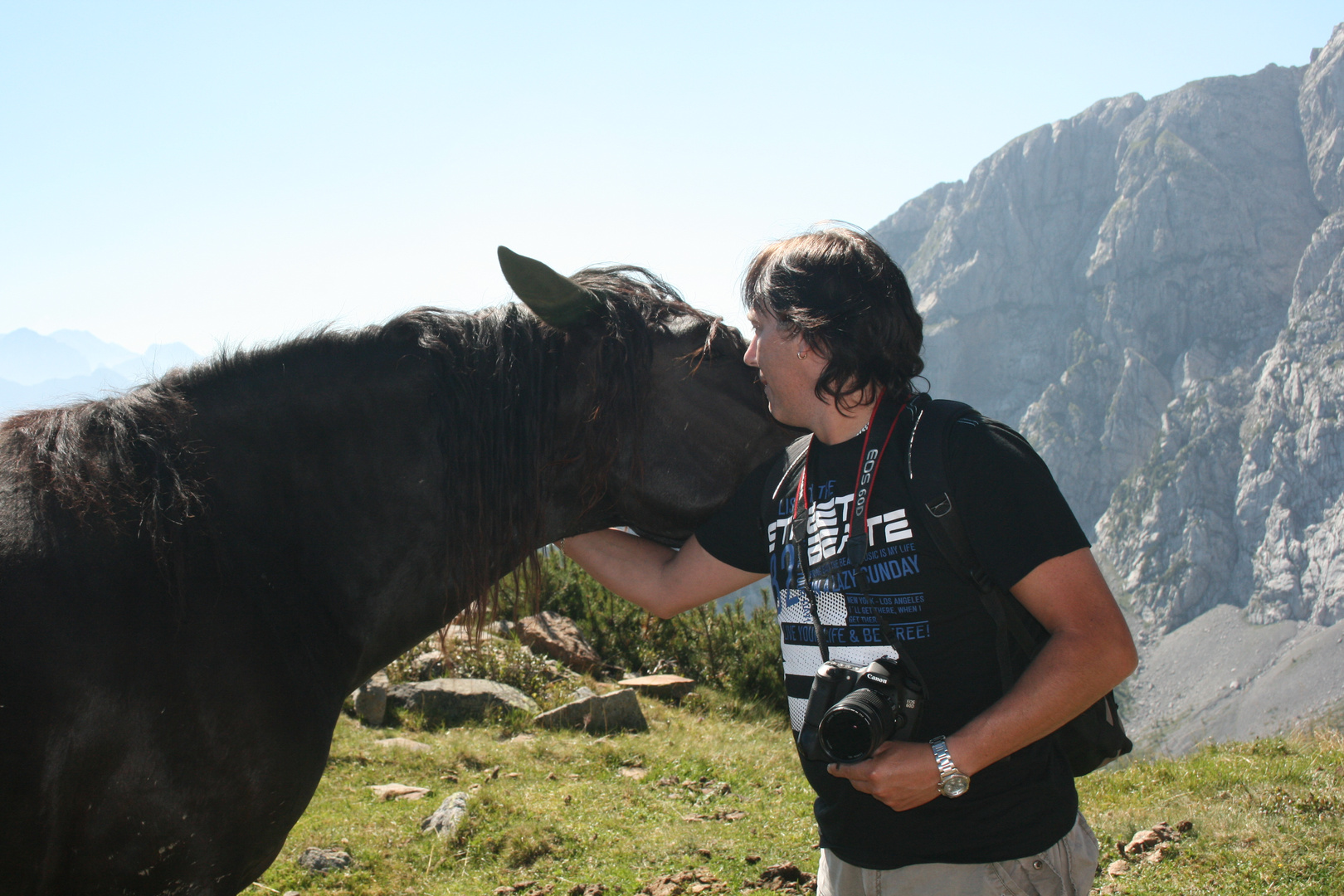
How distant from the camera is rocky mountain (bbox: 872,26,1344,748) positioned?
98.7 metres

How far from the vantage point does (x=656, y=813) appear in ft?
17.6

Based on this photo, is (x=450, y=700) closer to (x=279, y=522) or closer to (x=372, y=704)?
(x=372, y=704)

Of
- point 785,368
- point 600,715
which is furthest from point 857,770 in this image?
point 600,715

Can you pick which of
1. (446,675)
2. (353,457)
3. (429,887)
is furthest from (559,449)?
(446,675)

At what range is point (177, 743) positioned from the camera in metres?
1.50

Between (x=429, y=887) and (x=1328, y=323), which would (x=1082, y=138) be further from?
(x=429, y=887)

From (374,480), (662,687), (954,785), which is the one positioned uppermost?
(374,480)

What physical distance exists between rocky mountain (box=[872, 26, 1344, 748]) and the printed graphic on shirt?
3382 inches

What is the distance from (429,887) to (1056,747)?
3.53 meters

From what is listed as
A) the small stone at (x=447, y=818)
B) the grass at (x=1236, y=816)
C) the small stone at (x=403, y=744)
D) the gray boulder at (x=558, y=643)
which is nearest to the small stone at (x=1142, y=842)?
the grass at (x=1236, y=816)

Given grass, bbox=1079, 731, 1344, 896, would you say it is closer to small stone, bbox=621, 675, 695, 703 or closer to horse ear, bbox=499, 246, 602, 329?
horse ear, bbox=499, 246, 602, 329

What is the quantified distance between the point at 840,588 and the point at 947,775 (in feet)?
1.30

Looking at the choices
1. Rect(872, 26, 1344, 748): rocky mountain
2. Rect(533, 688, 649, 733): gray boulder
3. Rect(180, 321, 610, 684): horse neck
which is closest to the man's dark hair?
Rect(180, 321, 610, 684): horse neck

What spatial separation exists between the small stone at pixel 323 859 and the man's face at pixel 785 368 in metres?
3.67
